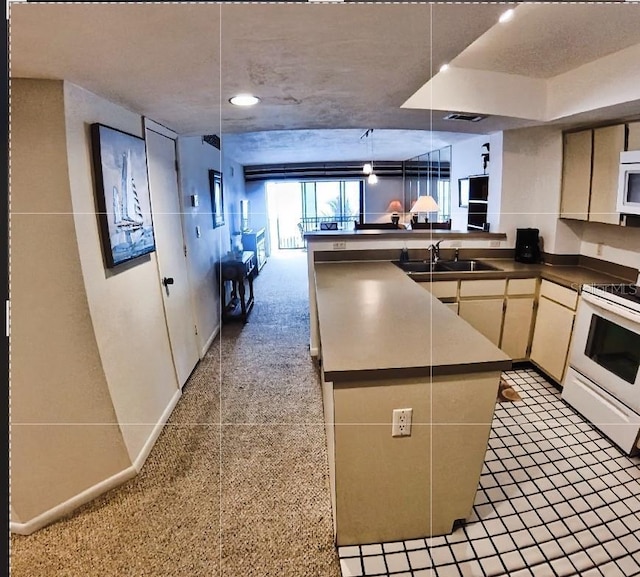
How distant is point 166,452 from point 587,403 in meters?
2.22

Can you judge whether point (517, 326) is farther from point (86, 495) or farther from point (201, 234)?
point (86, 495)

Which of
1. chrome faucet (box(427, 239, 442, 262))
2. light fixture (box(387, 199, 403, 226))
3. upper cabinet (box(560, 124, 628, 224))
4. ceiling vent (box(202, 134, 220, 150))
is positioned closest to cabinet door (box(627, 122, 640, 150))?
upper cabinet (box(560, 124, 628, 224))

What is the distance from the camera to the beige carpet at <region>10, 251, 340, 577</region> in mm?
1258

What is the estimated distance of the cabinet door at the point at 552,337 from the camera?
224cm

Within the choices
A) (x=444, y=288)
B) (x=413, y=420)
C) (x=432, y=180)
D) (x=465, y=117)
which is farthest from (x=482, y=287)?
(x=432, y=180)

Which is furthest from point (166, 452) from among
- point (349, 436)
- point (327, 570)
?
point (349, 436)

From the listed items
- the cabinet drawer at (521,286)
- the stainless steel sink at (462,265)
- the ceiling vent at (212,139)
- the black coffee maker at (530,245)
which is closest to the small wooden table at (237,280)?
the ceiling vent at (212,139)

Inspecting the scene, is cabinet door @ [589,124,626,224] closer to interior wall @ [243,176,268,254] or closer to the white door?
interior wall @ [243,176,268,254]

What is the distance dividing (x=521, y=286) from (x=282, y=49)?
220cm

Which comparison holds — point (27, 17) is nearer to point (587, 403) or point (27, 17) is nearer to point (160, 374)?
point (160, 374)

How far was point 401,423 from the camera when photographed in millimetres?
1189

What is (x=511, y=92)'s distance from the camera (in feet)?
6.64

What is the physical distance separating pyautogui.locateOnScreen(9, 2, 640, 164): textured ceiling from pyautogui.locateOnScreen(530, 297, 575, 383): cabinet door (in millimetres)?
1365

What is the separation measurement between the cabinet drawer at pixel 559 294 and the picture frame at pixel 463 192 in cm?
211
